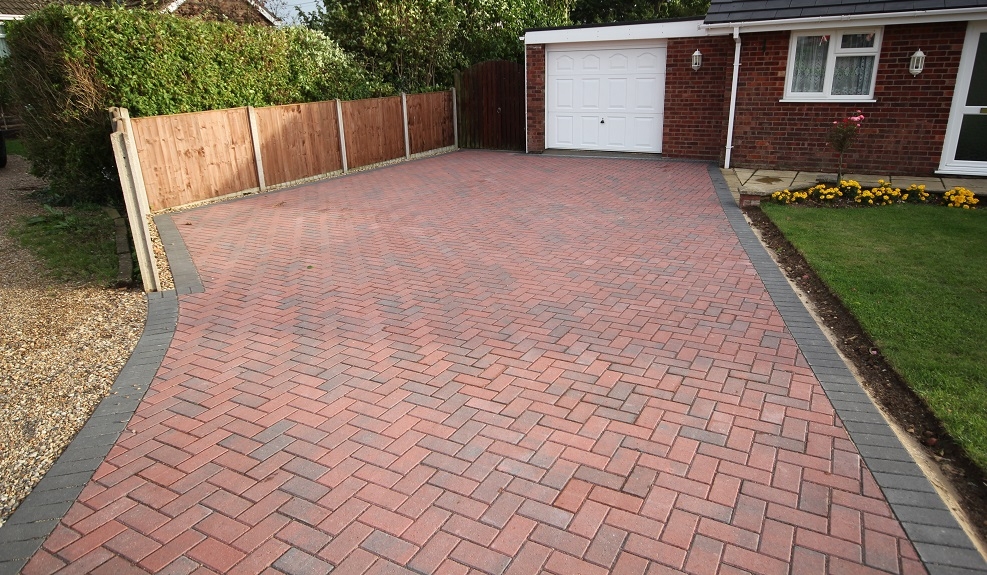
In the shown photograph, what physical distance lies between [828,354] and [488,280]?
318 cm

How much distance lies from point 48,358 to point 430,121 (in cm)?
1256

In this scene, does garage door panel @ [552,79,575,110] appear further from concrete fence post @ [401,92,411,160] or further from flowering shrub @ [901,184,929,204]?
flowering shrub @ [901,184,929,204]

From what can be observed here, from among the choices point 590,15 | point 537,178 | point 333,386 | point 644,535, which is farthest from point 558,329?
point 590,15

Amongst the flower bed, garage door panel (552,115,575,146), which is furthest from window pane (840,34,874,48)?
garage door panel (552,115,575,146)

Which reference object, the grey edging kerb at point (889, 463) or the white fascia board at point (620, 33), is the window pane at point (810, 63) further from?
the grey edging kerb at point (889, 463)

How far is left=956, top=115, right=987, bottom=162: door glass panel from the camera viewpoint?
35.3 ft

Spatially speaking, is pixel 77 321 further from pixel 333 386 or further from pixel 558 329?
pixel 558 329

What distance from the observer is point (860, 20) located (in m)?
10.8

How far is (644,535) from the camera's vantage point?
9.87ft

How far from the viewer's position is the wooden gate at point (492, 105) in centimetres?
1666

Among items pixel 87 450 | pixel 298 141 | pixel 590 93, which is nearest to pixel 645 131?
pixel 590 93

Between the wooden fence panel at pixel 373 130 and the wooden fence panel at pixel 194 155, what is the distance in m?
2.68

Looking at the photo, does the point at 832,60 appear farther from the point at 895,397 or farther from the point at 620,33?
the point at 895,397

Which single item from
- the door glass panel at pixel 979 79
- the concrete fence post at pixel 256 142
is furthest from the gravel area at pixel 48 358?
the door glass panel at pixel 979 79
